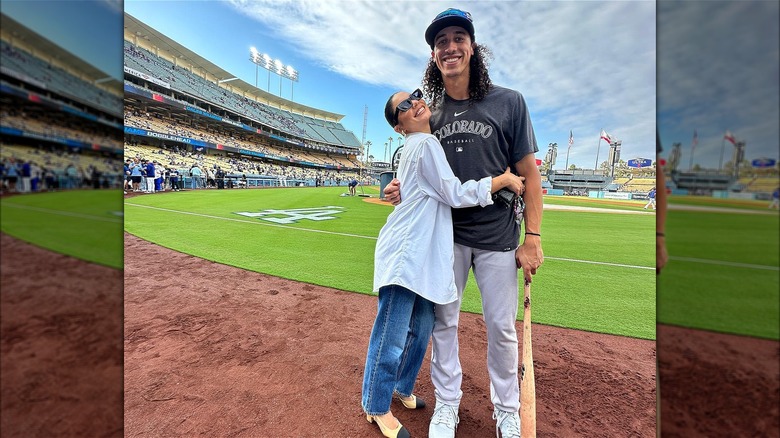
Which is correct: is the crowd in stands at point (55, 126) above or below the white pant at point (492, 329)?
above

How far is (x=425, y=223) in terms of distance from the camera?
1691 mm

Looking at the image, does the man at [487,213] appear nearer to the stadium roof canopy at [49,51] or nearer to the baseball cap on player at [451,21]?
the baseball cap on player at [451,21]

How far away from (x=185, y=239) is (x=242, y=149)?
130 feet

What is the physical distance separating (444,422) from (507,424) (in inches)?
13.8

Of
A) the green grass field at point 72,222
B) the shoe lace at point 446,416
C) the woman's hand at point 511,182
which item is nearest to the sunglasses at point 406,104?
the woman's hand at point 511,182

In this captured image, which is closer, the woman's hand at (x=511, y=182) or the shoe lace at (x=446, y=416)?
the woman's hand at (x=511, y=182)

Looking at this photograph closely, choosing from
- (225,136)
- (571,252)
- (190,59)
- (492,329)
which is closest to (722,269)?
(492,329)

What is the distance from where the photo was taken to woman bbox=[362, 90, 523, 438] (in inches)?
→ 64.9

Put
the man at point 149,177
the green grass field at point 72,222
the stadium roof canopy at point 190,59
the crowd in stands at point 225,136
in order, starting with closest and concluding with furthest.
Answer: the green grass field at point 72,222, the man at point 149,177, the crowd in stands at point 225,136, the stadium roof canopy at point 190,59

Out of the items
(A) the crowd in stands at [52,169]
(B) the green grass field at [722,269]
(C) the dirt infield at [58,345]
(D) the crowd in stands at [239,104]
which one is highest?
(D) the crowd in stands at [239,104]

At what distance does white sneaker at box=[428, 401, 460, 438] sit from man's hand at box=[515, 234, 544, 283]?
3.02ft

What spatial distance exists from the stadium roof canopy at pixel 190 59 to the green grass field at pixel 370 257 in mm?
30539

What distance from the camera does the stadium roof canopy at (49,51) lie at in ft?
1.69

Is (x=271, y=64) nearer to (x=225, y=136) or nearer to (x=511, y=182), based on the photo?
(x=225, y=136)
